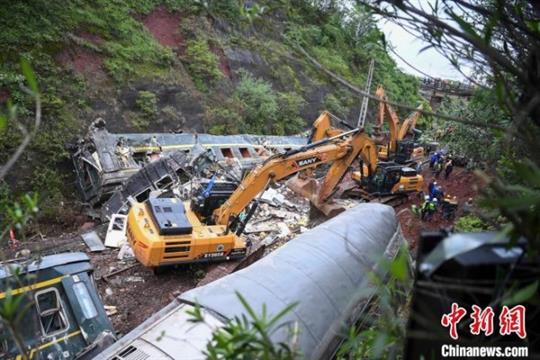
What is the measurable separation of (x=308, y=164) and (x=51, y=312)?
19.9 ft

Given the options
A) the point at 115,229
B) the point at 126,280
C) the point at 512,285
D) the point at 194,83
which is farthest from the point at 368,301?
the point at 194,83

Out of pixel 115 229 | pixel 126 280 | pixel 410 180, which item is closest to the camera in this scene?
pixel 126 280

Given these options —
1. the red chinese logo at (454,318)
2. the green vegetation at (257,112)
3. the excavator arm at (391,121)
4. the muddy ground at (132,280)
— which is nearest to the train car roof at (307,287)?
the red chinese logo at (454,318)

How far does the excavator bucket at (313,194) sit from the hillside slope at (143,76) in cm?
354

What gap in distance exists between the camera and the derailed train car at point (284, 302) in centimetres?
384

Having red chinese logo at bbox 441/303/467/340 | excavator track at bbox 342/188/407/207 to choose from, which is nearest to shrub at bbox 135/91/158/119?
excavator track at bbox 342/188/407/207

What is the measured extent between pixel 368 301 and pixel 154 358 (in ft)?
8.74

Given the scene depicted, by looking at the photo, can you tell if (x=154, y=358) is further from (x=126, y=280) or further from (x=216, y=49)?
(x=216, y=49)

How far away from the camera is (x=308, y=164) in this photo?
9.56 m

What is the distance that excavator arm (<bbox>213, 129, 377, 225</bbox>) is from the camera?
8570 millimetres

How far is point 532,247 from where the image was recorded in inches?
47.9

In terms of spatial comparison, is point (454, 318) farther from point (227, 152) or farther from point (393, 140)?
point (393, 140)

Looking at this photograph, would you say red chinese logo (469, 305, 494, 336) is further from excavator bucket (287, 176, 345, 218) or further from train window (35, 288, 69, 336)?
excavator bucket (287, 176, 345, 218)

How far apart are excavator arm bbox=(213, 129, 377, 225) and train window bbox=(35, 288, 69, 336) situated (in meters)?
3.91
